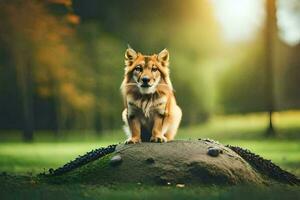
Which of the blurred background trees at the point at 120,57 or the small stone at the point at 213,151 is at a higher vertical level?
the blurred background trees at the point at 120,57

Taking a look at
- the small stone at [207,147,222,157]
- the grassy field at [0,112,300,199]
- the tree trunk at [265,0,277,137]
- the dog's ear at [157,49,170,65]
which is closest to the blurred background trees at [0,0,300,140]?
the tree trunk at [265,0,277,137]

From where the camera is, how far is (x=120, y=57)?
8.45 m

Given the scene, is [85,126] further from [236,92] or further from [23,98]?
[236,92]

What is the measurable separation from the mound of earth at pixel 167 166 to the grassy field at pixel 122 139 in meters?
0.10

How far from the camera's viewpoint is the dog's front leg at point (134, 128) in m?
6.46

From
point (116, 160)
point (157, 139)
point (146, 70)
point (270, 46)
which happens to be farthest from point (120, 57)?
point (116, 160)

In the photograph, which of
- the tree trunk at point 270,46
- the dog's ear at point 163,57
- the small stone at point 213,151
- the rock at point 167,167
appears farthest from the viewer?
the tree trunk at point 270,46

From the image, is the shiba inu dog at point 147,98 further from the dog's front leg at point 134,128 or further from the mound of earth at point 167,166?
the mound of earth at point 167,166

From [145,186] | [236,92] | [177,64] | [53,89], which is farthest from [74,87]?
[145,186]

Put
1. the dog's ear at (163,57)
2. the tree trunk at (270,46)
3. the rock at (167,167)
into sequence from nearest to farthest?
the rock at (167,167) < the dog's ear at (163,57) < the tree trunk at (270,46)

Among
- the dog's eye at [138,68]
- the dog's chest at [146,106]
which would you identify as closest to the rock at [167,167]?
the dog's chest at [146,106]

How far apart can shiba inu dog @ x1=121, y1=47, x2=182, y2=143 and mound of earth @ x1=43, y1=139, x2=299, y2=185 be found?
15 centimetres

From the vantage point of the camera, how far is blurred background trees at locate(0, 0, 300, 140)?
856 cm

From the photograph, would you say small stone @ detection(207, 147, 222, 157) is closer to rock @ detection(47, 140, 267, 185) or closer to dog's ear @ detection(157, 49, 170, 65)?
rock @ detection(47, 140, 267, 185)
